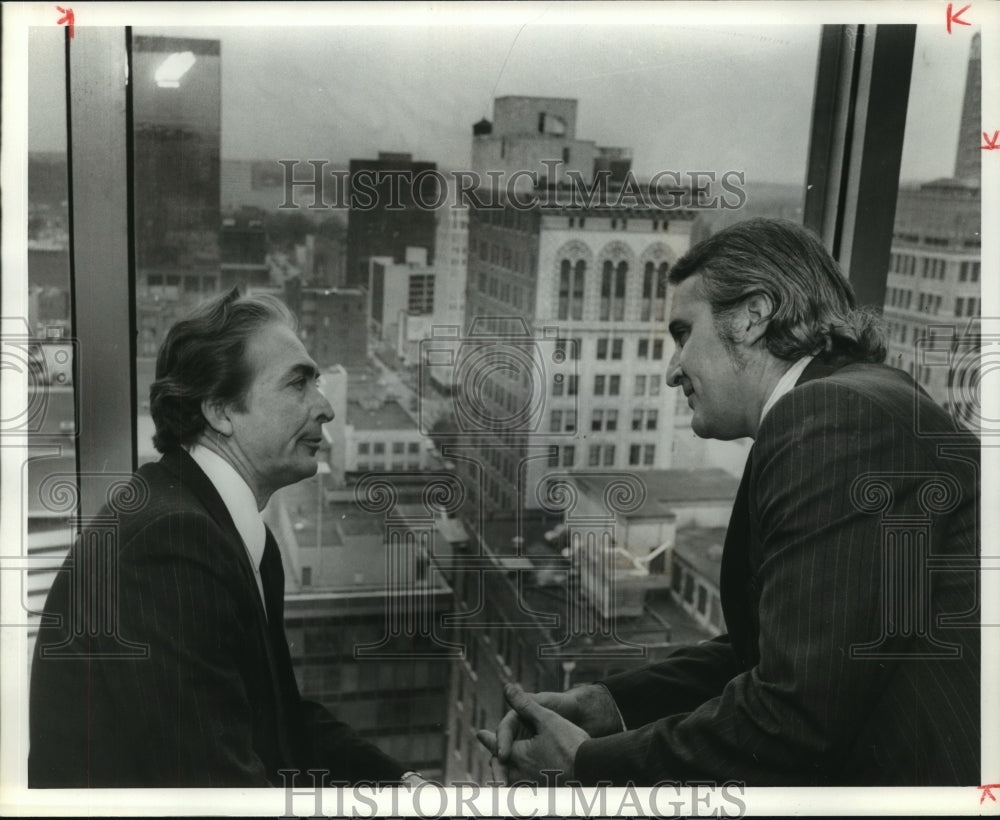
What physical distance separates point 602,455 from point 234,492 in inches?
34.3

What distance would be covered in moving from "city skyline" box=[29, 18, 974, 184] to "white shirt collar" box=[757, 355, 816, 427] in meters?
0.58

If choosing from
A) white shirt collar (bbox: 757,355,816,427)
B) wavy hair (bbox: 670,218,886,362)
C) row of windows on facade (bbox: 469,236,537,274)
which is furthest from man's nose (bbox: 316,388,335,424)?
white shirt collar (bbox: 757,355,816,427)

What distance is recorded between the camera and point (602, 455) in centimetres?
238

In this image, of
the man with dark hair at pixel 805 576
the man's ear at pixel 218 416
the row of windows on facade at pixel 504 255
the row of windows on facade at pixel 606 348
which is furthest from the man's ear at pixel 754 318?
the man's ear at pixel 218 416

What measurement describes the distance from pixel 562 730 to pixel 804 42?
1.67 metres

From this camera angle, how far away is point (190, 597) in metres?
1.97

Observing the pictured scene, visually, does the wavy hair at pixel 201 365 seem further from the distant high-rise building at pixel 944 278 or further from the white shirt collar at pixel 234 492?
the distant high-rise building at pixel 944 278

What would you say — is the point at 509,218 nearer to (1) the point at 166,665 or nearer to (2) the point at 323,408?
(2) the point at 323,408

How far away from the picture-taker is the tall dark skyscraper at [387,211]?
86.2 inches

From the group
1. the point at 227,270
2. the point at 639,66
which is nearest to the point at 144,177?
the point at 227,270

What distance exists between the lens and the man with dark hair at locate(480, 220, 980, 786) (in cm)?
176

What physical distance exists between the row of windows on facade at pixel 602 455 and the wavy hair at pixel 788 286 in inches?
17.8

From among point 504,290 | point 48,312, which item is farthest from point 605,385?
point 48,312

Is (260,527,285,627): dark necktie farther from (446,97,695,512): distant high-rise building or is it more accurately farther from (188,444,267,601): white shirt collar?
(446,97,695,512): distant high-rise building
